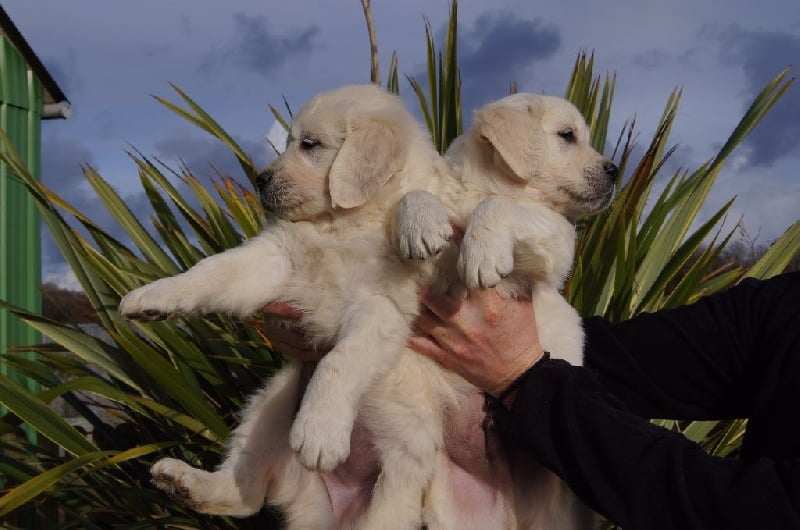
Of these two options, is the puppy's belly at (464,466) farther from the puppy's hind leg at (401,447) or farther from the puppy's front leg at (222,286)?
the puppy's front leg at (222,286)

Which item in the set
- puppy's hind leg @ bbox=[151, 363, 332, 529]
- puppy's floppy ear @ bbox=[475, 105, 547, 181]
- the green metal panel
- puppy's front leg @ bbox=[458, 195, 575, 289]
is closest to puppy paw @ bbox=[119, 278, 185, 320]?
puppy's hind leg @ bbox=[151, 363, 332, 529]

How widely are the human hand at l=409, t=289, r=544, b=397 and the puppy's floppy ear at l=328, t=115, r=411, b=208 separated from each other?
0.34m

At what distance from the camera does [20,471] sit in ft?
10.8

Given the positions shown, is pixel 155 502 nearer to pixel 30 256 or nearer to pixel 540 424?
pixel 540 424

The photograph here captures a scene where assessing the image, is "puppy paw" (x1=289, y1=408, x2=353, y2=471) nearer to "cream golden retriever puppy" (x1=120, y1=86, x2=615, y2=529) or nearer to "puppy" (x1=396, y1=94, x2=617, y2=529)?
"cream golden retriever puppy" (x1=120, y1=86, x2=615, y2=529)

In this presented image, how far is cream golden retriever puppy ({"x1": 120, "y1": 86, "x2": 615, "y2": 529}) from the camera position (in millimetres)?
1935

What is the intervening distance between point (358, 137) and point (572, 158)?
700mm

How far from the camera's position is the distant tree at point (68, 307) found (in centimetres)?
378

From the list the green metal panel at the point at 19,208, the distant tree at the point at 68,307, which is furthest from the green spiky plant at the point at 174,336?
the green metal panel at the point at 19,208

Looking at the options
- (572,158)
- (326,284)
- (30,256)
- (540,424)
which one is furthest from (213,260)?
(30,256)

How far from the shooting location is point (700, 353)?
7.30 feet

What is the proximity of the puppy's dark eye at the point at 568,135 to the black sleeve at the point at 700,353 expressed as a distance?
0.61 meters

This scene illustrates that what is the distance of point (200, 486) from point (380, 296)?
0.68m

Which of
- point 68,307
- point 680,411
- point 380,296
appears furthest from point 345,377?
point 68,307
